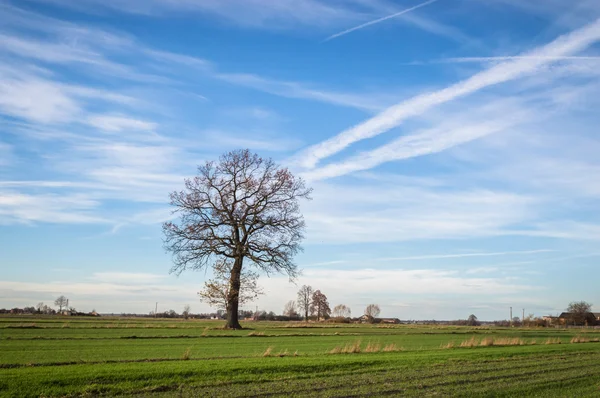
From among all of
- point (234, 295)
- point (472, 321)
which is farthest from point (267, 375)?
point (472, 321)

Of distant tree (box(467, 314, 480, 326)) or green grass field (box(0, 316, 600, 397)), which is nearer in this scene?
green grass field (box(0, 316, 600, 397))

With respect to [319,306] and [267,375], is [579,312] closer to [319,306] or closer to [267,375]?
[319,306]

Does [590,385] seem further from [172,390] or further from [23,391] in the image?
[23,391]

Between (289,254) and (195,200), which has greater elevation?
(195,200)

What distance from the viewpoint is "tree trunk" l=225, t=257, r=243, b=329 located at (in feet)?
159

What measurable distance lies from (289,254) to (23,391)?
37105 mm

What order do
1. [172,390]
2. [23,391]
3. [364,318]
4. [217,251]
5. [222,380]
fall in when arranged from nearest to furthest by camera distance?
[23,391]
[172,390]
[222,380]
[217,251]
[364,318]

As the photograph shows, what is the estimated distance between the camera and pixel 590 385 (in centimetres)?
1659

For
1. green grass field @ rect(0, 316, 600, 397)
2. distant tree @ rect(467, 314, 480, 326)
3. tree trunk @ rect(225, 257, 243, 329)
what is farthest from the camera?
distant tree @ rect(467, 314, 480, 326)

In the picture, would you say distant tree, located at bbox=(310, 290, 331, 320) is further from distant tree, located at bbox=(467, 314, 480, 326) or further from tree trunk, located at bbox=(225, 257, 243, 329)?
tree trunk, located at bbox=(225, 257, 243, 329)

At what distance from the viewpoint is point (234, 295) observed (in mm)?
48656

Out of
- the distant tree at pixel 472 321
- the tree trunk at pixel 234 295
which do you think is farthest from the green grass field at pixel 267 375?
the distant tree at pixel 472 321

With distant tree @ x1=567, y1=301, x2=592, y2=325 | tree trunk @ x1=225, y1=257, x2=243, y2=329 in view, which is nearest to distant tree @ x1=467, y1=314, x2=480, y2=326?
distant tree @ x1=567, y1=301, x2=592, y2=325

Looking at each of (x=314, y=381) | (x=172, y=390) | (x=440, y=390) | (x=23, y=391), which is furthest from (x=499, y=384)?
(x=23, y=391)
